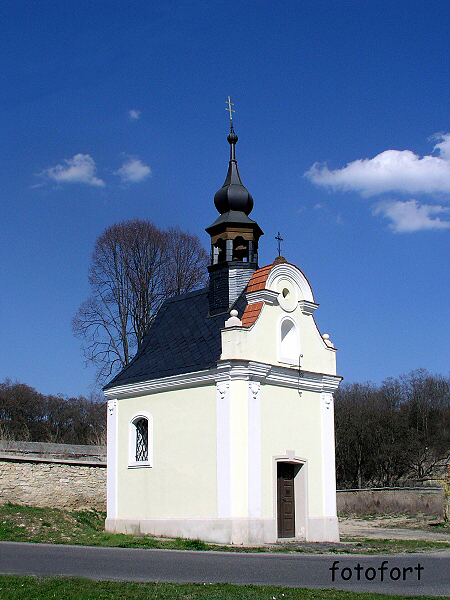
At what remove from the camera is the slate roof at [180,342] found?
19.4 metres

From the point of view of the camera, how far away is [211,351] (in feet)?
62.7

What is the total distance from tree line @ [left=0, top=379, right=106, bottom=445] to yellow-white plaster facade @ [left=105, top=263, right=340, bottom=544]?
A: 94.7ft

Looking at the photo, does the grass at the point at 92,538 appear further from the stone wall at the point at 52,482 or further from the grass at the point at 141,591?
the grass at the point at 141,591

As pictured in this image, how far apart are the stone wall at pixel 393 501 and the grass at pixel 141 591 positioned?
21.1 metres

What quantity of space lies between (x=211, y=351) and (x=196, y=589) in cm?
1065

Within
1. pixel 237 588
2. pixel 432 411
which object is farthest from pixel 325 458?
pixel 432 411

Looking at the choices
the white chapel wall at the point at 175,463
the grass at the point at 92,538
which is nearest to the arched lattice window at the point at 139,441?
the white chapel wall at the point at 175,463

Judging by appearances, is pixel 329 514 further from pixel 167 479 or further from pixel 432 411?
pixel 432 411

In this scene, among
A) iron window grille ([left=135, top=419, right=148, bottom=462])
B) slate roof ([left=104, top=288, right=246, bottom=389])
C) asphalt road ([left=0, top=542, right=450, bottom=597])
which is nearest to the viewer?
asphalt road ([left=0, top=542, right=450, bottom=597])

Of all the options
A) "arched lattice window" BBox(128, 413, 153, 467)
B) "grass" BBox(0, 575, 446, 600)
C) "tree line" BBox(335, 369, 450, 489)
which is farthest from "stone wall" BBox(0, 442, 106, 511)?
"tree line" BBox(335, 369, 450, 489)

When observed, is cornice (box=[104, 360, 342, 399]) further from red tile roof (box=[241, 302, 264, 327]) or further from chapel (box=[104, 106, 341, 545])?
red tile roof (box=[241, 302, 264, 327])

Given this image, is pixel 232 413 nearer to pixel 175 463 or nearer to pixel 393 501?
pixel 175 463

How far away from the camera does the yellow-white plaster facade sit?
17.6m

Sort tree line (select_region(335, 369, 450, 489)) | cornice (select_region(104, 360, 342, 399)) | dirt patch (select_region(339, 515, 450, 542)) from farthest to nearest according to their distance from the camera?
tree line (select_region(335, 369, 450, 489)) < dirt patch (select_region(339, 515, 450, 542)) < cornice (select_region(104, 360, 342, 399))
